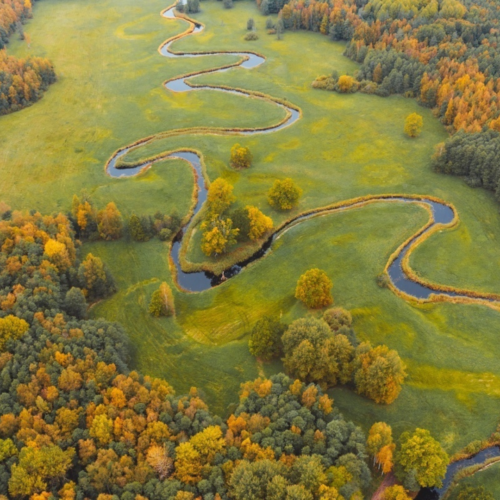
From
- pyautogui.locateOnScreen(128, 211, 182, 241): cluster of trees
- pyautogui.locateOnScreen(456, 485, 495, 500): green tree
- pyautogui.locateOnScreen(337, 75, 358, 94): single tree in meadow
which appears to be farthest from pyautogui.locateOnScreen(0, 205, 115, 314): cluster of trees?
pyautogui.locateOnScreen(337, 75, 358, 94): single tree in meadow

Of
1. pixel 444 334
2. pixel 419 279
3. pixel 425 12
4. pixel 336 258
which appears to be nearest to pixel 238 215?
pixel 336 258

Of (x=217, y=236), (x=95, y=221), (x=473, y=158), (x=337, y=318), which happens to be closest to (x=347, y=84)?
(x=473, y=158)

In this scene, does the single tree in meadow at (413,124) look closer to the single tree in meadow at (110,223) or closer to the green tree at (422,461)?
the single tree in meadow at (110,223)

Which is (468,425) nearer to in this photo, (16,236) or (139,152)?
(16,236)

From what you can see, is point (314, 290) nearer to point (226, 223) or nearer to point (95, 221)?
point (226, 223)

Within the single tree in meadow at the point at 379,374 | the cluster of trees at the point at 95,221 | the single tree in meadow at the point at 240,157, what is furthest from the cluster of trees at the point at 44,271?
the single tree in meadow at the point at 379,374
